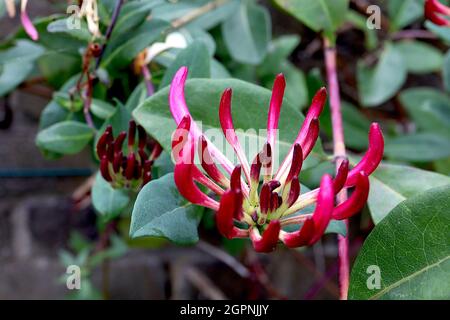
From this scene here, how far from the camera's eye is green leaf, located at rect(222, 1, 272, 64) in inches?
32.1

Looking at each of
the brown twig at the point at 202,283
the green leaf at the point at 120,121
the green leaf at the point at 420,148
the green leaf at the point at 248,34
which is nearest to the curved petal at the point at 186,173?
→ the green leaf at the point at 120,121

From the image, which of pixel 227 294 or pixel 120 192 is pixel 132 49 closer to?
pixel 120 192

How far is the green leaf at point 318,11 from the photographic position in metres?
0.69

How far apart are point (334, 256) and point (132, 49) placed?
0.75 m

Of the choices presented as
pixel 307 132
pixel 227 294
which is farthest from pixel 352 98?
pixel 307 132

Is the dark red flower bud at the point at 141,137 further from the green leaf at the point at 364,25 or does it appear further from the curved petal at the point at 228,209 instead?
the green leaf at the point at 364,25

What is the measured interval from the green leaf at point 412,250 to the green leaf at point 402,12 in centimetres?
68

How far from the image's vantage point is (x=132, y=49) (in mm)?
620

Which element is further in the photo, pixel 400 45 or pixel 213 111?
pixel 400 45

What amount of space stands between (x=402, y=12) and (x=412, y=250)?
70 centimetres

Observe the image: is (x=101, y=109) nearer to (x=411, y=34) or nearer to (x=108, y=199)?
(x=108, y=199)

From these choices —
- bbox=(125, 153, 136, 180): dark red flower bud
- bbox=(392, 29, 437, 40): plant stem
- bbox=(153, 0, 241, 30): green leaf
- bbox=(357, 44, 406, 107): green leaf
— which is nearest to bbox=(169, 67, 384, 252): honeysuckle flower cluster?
bbox=(125, 153, 136, 180): dark red flower bud

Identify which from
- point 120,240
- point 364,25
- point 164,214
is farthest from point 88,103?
point 364,25

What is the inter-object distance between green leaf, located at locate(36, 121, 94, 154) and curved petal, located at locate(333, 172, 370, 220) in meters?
0.34
